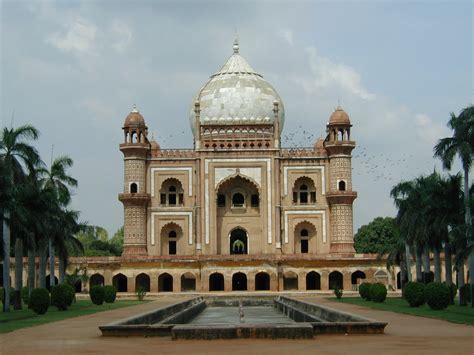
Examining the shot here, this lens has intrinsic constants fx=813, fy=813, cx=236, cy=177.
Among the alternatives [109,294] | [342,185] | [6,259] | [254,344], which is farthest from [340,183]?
[254,344]

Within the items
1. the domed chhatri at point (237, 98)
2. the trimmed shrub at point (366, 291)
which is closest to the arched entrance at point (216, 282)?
the domed chhatri at point (237, 98)

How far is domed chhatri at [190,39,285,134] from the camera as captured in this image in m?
49.6

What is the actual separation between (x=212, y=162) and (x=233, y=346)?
112 feet

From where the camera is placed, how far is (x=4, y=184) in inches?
898

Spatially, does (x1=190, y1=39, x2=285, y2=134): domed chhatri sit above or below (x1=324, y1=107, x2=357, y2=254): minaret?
above

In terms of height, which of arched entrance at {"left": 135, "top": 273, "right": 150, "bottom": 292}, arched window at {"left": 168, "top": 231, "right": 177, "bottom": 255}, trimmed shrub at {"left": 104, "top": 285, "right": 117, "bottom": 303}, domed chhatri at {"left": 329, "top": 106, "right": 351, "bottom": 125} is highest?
domed chhatri at {"left": 329, "top": 106, "right": 351, "bottom": 125}

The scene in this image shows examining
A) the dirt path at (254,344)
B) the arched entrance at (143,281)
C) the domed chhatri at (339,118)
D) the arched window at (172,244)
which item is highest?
the domed chhatri at (339,118)

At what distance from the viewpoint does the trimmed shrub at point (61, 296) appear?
2687 centimetres

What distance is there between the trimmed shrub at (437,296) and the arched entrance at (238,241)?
23451 mm

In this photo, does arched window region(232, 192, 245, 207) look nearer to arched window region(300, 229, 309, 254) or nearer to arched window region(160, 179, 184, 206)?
arched window region(160, 179, 184, 206)

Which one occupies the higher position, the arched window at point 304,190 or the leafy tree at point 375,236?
the arched window at point 304,190

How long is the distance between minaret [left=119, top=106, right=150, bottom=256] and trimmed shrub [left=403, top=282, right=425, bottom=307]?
2147 centimetres

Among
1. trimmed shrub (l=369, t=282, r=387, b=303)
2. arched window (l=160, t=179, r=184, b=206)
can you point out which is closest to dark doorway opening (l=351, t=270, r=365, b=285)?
arched window (l=160, t=179, r=184, b=206)

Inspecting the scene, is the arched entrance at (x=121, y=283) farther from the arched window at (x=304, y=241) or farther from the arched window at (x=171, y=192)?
the arched window at (x=304, y=241)
